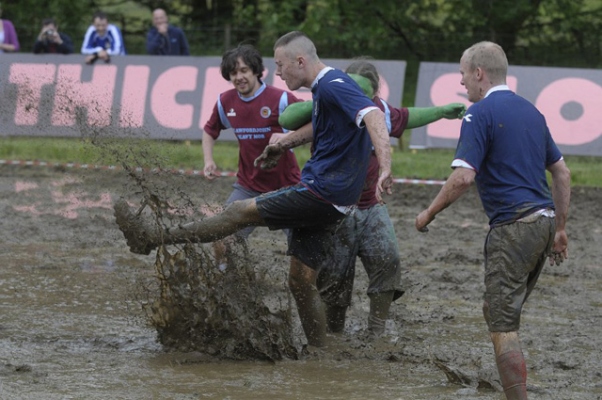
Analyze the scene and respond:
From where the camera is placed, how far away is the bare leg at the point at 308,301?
6613 mm

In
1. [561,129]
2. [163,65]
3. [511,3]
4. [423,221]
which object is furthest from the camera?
[511,3]

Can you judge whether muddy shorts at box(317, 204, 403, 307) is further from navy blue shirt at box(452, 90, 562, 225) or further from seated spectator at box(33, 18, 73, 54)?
seated spectator at box(33, 18, 73, 54)

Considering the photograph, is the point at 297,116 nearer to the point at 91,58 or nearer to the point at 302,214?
the point at 302,214

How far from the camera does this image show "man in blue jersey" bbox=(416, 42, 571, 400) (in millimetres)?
5332

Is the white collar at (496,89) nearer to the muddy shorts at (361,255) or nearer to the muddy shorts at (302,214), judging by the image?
the muddy shorts at (302,214)

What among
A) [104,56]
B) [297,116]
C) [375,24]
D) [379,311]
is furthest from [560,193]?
[375,24]

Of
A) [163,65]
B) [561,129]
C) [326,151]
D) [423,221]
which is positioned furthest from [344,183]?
[163,65]

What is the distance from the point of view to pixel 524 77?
1656cm

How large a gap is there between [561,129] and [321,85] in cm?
1037

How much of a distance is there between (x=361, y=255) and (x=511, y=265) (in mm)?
2057

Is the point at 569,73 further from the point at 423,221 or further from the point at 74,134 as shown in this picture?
the point at 423,221

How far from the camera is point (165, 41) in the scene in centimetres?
1823

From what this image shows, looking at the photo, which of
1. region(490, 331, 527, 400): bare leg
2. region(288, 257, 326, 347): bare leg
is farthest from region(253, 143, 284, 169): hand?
Result: region(490, 331, 527, 400): bare leg

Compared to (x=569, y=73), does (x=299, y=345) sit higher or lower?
lower
